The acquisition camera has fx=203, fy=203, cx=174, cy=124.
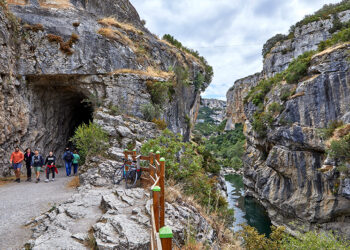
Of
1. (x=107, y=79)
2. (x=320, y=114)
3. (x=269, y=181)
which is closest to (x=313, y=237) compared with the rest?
(x=320, y=114)

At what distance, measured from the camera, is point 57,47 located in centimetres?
1386

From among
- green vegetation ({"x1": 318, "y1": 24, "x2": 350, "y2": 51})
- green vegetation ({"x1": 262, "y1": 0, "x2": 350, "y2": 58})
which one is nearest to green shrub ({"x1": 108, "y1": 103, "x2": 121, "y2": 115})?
green vegetation ({"x1": 318, "y1": 24, "x2": 350, "y2": 51})

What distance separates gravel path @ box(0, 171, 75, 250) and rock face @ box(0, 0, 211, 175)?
389cm

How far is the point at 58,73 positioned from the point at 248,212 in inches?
956

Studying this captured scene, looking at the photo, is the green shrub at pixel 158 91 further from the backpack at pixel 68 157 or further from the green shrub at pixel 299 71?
the green shrub at pixel 299 71

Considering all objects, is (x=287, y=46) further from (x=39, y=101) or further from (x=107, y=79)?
(x=39, y=101)

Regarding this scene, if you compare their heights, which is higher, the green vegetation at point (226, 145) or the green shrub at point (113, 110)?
the green shrub at point (113, 110)

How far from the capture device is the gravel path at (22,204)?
464 cm

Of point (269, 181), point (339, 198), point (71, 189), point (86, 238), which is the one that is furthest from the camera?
point (269, 181)

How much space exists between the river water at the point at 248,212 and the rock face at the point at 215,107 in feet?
351

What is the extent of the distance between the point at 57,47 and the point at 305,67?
70.2 feet

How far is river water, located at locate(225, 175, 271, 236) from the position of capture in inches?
814

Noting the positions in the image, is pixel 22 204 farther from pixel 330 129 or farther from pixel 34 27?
pixel 330 129

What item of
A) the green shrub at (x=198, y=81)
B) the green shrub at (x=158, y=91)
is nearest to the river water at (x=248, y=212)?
the green shrub at (x=158, y=91)
